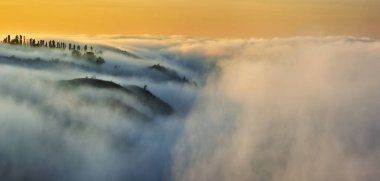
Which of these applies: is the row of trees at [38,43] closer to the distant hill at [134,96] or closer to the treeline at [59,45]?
the treeline at [59,45]

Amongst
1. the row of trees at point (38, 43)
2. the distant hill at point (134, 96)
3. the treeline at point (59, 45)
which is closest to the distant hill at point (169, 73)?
the distant hill at point (134, 96)

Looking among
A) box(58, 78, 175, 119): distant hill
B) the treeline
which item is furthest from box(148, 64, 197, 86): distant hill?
the treeline

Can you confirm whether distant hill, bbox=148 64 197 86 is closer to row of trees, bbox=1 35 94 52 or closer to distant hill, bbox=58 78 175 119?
distant hill, bbox=58 78 175 119

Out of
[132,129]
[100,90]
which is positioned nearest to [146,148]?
[132,129]

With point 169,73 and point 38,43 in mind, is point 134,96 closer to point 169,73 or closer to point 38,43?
point 169,73

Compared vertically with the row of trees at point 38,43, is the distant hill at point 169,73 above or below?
below

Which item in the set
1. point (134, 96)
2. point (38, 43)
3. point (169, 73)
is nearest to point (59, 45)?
point (38, 43)

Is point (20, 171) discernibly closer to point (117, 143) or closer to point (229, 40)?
point (117, 143)

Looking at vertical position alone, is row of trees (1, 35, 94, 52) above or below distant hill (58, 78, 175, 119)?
Result: above
